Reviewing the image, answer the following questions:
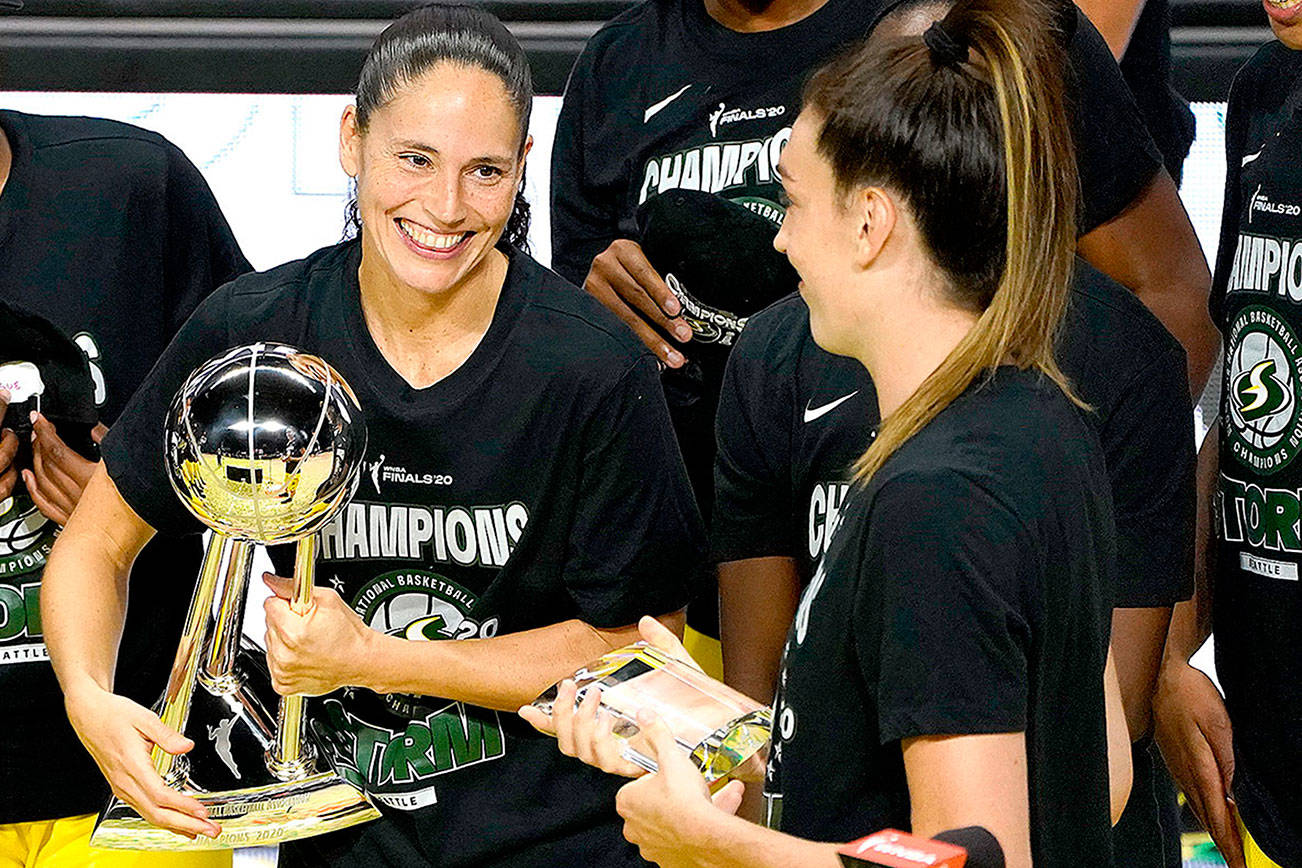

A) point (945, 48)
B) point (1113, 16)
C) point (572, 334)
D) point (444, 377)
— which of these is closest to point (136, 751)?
point (444, 377)

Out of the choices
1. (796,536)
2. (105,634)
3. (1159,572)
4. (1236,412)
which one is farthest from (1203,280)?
(105,634)

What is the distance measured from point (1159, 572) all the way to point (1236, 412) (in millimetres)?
263

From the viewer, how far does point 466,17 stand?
5.72 feet

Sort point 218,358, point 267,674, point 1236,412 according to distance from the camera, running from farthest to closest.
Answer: point 1236,412 < point 267,674 < point 218,358

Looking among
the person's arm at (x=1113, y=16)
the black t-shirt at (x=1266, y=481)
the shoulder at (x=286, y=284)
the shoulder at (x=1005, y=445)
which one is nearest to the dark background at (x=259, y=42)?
the person's arm at (x=1113, y=16)

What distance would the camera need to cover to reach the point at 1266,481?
182cm

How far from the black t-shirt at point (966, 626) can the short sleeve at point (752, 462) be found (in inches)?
17.7

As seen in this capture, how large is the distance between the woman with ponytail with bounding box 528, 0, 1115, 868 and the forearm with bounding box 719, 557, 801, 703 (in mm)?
481

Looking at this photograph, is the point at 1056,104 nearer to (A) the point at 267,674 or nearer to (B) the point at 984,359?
(B) the point at 984,359

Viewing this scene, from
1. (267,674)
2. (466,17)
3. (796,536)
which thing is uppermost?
(466,17)

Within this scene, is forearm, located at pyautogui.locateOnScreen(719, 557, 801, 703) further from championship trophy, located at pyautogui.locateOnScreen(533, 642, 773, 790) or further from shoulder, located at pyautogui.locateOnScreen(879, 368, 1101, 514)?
shoulder, located at pyautogui.locateOnScreen(879, 368, 1101, 514)

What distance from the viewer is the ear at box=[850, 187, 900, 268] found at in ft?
4.09

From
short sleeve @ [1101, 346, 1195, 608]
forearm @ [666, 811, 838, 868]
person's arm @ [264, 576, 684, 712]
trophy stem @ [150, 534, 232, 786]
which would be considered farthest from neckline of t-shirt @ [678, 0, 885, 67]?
forearm @ [666, 811, 838, 868]

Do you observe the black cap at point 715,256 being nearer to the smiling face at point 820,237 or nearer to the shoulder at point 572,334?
the shoulder at point 572,334
